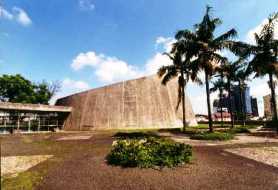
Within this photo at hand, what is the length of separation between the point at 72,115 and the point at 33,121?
6.95 m

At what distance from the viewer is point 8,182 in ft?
25.1

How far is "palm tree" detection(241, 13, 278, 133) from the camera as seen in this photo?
25828mm

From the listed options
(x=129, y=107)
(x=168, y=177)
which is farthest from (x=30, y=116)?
(x=168, y=177)

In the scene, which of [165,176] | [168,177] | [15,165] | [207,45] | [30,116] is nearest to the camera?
[168,177]

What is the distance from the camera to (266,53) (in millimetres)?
26734

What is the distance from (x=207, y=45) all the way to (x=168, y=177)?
18.7 m

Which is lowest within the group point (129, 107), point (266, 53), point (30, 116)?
point (30, 116)

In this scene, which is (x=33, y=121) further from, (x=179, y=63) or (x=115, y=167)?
(x=115, y=167)

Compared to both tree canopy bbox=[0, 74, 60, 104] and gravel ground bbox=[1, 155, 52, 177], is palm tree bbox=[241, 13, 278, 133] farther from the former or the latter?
tree canopy bbox=[0, 74, 60, 104]

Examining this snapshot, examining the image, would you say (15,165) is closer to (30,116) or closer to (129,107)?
(129,107)

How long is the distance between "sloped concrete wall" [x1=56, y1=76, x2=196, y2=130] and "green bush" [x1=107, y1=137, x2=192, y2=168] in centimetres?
2687

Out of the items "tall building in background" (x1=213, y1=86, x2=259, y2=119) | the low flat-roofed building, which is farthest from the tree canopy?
"tall building in background" (x1=213, y1=86, x2=259, y2=119)

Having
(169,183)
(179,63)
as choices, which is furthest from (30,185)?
(179,63)

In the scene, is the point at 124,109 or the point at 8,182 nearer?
the point at 8,182
